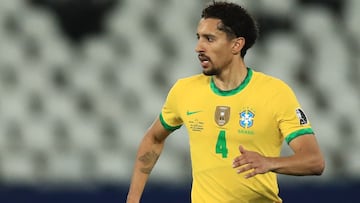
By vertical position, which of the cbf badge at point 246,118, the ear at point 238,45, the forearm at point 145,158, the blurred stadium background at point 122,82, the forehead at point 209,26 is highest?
the blurred stadium background at point 122,82

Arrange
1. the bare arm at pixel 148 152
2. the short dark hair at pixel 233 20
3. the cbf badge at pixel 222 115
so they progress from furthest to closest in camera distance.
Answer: the bare arm at pixel 148 152, the short dark hair at pixel 233 20, the cbf badge at pixel 222 115

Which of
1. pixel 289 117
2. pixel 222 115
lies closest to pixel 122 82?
pixel 222 115

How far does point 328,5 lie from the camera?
5.66m

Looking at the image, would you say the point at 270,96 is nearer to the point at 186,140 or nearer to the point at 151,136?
the point at 151,136

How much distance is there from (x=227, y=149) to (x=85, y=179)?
185cm

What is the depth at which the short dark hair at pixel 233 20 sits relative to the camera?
397 cm

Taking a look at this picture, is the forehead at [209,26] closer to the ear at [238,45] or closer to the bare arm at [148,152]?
the ear at [238,45]

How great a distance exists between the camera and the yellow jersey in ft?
12.4

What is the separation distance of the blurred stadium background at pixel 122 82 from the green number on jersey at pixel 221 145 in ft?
5.48

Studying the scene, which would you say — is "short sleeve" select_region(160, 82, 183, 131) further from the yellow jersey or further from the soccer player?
the yellow jersey

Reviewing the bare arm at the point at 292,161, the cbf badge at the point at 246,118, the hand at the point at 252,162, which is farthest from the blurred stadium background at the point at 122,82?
the hand at the point at 252,162

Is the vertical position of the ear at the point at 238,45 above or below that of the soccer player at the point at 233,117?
above

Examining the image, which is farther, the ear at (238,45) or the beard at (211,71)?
the ear at (238,45)

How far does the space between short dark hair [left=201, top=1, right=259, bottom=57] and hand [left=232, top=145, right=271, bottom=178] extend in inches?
24.8
